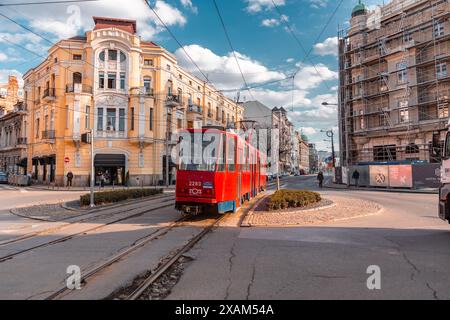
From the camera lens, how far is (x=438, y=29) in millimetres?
33656

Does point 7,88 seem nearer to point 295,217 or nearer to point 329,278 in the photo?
point 295,217

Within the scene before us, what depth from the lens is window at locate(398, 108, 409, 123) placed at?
118 feet

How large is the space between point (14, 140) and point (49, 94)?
20.4 m

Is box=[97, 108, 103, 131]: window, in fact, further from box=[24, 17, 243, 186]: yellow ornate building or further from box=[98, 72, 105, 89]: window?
box=[98, 72, 105, 89]: window

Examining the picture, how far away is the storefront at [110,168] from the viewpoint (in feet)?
120

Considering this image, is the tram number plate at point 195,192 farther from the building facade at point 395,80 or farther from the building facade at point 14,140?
the building facade at point 14,140

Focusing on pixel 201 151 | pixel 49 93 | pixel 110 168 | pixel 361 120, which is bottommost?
pixel 110 168

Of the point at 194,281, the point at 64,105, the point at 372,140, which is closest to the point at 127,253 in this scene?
the point at 194,281

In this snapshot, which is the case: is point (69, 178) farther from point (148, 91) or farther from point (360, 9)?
point (360, 9)

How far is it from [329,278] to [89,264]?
4.15 meters

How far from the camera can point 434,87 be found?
34094mm

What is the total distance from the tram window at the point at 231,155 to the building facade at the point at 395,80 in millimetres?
25753

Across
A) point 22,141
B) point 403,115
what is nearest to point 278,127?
point 403,115

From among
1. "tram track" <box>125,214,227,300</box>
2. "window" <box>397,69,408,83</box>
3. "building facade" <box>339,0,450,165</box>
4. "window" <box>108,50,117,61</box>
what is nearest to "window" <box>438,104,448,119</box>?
"building facade" <box>339,0,450,165</box>
